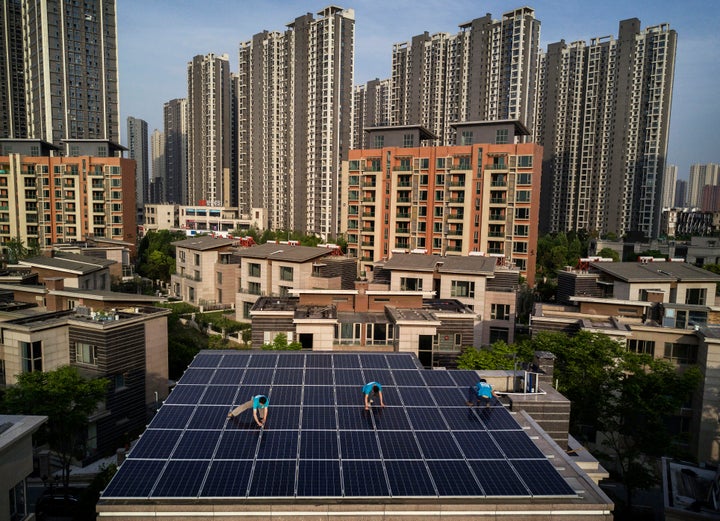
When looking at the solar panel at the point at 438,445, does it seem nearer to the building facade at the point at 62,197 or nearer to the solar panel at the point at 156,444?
the solar panel at the point at 156,444

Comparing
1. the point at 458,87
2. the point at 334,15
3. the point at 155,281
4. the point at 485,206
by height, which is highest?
the point at 334,15

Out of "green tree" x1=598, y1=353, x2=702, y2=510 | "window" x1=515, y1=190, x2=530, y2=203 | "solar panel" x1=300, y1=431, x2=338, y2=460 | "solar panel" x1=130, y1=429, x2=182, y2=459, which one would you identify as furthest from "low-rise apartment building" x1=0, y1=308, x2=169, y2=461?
"window" x1=515, y1=190, x2=530, y2=203

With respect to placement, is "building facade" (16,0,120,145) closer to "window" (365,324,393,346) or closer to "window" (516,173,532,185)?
"window" (516,173,532,185)

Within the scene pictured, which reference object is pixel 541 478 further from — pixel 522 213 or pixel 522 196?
pixel 522 196

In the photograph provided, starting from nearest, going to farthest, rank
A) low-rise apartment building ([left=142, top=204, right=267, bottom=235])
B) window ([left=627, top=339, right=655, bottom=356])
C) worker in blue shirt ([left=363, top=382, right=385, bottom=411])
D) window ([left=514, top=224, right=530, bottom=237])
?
worker in blue shirt ([left=363, top=382, right=385, bottom=411])
window ([left=627, top=339, right=655, bottom=356])
window ([left=514, top=224, right=530, bottom=237])
low-rise apartment building ([left=142, top=204, right=267, bottom=235])

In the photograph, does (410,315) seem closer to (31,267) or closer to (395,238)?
(31,267)

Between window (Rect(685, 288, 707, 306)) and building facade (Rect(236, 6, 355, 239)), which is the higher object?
building facade (Rect(236, 6, 355, 239))

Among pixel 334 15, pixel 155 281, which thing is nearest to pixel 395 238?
pixel 155 281
